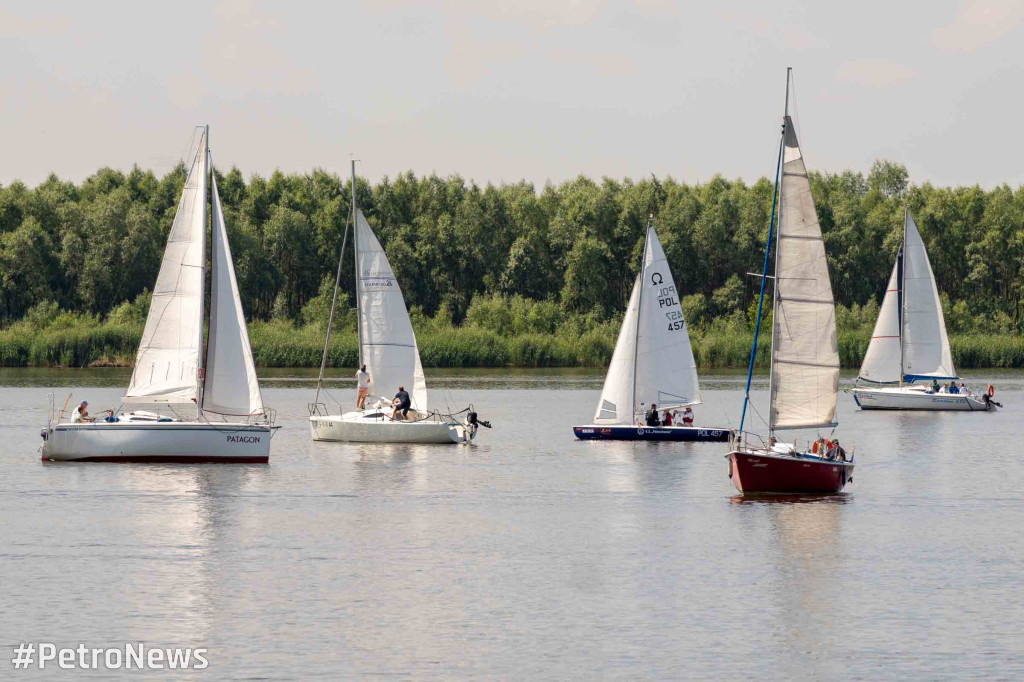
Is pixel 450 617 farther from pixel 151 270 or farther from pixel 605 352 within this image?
pixel 151 270

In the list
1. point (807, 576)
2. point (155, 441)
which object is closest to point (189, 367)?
point (155, 441)

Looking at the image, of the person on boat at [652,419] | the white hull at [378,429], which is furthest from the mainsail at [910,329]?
the white hull at [378,429]

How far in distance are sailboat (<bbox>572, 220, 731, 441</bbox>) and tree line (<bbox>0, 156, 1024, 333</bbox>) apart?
8076 centimetres

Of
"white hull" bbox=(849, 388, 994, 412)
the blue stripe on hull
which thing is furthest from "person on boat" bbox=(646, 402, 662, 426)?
"white hull" bbox=(849, 388, 994, 412)

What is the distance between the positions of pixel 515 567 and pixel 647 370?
2590cm

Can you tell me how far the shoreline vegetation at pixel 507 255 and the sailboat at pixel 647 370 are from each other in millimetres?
65633

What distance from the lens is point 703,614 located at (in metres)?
27.9

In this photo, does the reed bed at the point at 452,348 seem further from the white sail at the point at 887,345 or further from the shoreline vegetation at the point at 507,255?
the white sail at the point at 887,345

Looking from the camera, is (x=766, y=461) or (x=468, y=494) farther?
(x=468, y=494)

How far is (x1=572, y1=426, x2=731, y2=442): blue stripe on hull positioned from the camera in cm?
5688

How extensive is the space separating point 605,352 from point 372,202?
40702 millimetres

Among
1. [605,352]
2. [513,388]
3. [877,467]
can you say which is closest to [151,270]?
[605,352]

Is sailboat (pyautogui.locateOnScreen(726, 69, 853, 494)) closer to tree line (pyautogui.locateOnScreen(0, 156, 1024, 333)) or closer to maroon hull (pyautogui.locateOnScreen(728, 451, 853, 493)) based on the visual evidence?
maroon hull (pyautogui.locateOnScreen(728, 451, 853, 493))

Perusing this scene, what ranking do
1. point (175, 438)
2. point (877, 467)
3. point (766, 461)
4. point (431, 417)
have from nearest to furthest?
point (766, 461) → point (175, 438) → point (877, 467) → point (431, 417)
